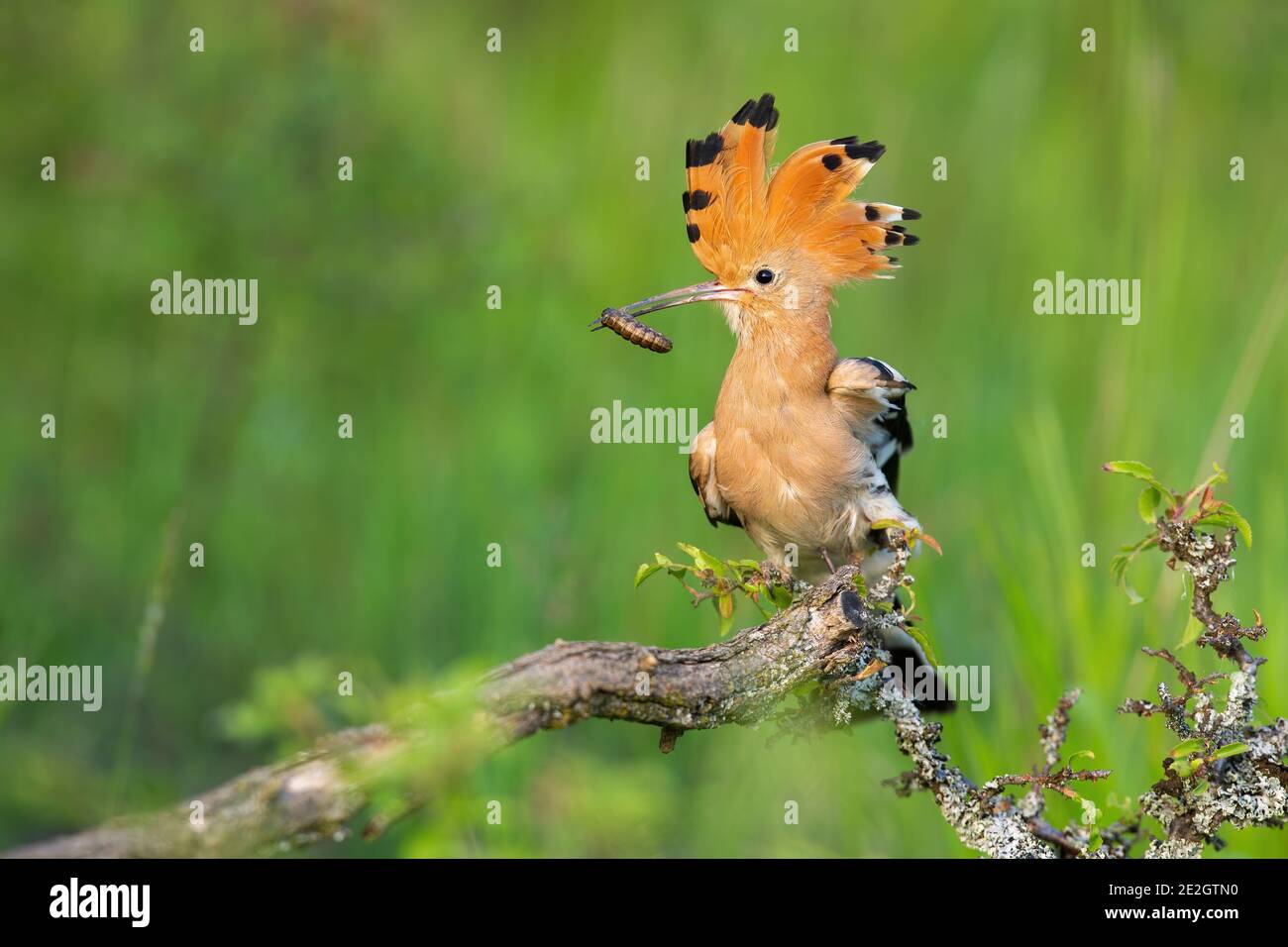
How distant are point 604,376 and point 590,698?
415 cm

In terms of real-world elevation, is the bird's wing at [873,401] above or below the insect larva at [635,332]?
below

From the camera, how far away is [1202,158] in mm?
6852

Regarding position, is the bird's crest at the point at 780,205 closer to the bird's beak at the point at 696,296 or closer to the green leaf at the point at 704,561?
the bird's beak at the point at 696,296

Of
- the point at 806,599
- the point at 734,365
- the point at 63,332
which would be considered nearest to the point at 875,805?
the point at 734,365

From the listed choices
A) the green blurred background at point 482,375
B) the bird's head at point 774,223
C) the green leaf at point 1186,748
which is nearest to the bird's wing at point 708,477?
the bird's head at point 774,223

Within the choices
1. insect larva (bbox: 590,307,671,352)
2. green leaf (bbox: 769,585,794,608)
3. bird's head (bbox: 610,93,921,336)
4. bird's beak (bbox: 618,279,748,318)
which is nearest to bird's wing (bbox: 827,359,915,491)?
bird's head (bbox: 610,93,921,336)

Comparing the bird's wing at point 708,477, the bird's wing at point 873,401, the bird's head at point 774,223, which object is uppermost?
the bird's head at point 774,223

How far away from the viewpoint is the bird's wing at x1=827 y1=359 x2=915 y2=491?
356cm

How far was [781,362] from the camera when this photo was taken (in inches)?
146

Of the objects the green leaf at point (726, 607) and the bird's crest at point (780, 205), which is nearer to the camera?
the green leaf at point (726, 607)

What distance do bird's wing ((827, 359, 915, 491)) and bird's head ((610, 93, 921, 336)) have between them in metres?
0.22

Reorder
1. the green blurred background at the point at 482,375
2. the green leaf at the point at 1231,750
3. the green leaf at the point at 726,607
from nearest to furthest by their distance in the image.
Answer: the green leaf at the point at 1231,750 < the green leaf at the point at 726,607 < the green blurred background at the point at 482,375

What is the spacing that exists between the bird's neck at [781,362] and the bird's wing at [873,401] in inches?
2.1

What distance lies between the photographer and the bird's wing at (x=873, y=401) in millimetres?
3561
